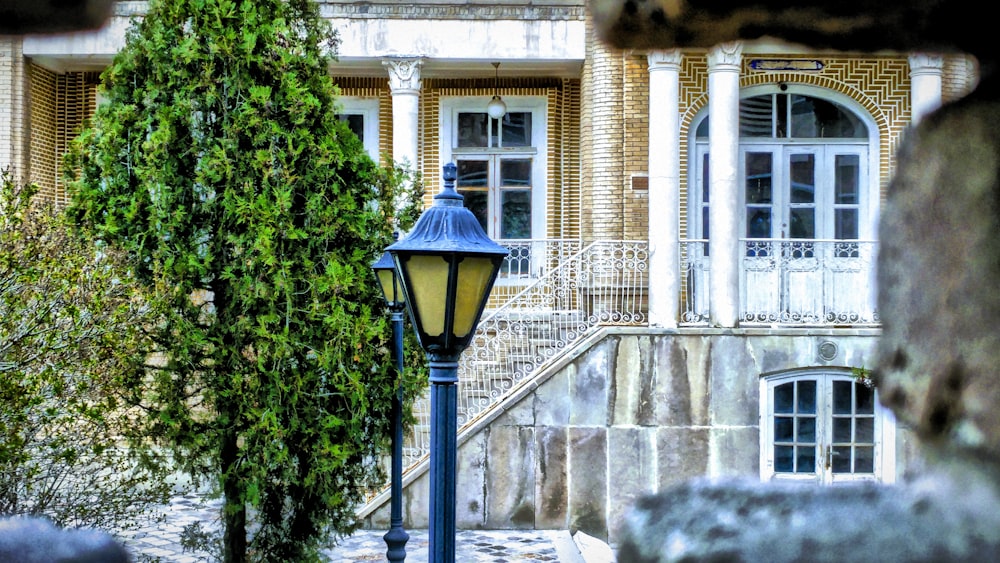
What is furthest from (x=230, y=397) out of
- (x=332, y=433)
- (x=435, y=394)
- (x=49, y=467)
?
(x=435, y=394)

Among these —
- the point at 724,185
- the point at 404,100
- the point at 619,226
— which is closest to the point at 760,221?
the point at 724,185

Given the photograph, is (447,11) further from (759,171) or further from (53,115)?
(53,115)

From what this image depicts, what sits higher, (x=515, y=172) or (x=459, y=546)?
(x=515, y=172)

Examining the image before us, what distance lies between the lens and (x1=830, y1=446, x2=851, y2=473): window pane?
13946 mm

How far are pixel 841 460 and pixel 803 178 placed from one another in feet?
15.8

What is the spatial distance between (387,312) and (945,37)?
25.2 feet

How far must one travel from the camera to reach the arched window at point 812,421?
1415 cm

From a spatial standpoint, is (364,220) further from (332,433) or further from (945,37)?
(945,37)

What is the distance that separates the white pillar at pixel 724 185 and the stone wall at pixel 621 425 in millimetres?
875

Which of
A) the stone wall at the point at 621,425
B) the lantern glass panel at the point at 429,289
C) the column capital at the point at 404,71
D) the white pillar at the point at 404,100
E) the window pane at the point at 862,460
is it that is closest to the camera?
the lantern glass panel at the point at 429,289

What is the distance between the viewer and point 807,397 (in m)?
14.5

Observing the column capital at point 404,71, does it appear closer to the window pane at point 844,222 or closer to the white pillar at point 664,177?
the white pillar at point 664,177

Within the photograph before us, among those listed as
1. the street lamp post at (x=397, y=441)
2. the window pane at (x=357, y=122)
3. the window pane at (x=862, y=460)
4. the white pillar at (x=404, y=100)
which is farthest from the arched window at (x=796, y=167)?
the street lamp post at (x=397, y=441)

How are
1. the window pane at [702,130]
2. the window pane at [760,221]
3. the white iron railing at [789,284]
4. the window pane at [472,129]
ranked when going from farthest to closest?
the window pane at [472,129] → the window pane at [702,130] → the window pane at [760,221] → the white iron railing at [789,284]
